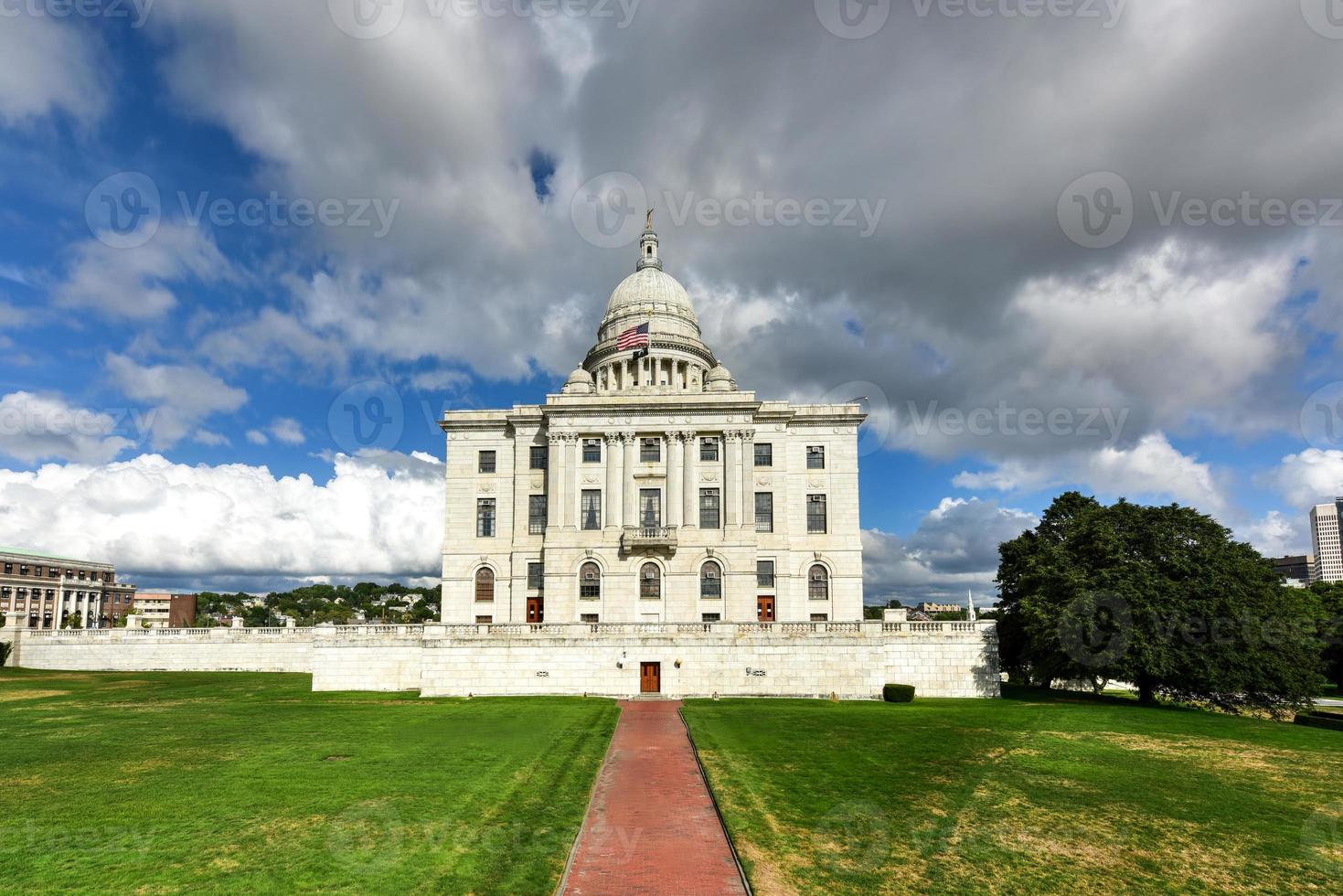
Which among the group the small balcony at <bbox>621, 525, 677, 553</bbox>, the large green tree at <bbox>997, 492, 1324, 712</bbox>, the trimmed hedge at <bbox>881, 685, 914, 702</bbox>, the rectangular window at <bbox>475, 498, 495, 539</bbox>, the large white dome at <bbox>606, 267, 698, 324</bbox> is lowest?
the trimmed hedge at <bbox>881, 685, 914, 702</bbox>

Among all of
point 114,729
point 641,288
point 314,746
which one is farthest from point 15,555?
point 314,746

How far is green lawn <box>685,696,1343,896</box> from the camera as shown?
44.5ft

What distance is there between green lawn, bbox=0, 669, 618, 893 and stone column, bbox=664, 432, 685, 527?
22003mm

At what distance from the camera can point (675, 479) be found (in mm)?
53500

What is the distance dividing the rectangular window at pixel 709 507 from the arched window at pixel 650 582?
4734mm

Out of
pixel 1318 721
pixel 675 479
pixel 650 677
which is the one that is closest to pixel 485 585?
pixel 675 479

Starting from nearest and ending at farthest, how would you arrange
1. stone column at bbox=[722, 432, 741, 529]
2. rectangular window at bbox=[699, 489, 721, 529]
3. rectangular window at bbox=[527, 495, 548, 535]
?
stone column at bbox=[722, 432, 741, 529] → rectangular window at bbox=[699, 489, 721, 529] → rectangular window at bbox=[527, 495, 548, 535]

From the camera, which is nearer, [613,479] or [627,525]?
[627,525]

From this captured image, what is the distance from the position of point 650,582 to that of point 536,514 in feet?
35.9

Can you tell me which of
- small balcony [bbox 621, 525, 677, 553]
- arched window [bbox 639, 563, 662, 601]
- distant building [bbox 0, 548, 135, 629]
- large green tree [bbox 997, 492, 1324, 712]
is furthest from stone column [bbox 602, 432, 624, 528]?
distant building [bbox 0, 548, 135, 629]

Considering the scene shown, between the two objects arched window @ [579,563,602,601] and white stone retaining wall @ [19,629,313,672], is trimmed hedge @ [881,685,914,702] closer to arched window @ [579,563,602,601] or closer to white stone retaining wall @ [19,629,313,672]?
arched window @ [579,563,602,601]

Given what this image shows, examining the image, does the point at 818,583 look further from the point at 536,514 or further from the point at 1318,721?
the point at 1318,721

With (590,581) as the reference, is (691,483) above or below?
above

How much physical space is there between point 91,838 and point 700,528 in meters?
40.9
